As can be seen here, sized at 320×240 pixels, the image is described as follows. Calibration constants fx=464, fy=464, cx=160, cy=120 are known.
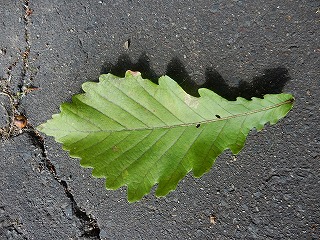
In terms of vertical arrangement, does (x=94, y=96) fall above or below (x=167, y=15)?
below

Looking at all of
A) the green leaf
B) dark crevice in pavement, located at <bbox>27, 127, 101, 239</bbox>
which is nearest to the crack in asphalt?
dark crevice in pavement, located at <bbox>27, 127, 101, 239</bbox>

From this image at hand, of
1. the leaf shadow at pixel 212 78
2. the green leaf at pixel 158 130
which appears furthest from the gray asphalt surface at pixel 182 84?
the green leaf at pixel 158 130

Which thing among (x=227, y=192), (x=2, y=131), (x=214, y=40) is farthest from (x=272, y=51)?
(x=2, y=131)

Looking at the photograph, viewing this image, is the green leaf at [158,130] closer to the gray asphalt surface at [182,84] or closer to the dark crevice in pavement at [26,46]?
the gray asphalt surface at [182,84]

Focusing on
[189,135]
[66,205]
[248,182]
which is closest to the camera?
[189,135]

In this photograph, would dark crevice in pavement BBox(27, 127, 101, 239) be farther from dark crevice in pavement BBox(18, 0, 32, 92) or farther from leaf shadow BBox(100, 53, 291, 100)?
leaf shadow BBox(100, 53, 291, 100)

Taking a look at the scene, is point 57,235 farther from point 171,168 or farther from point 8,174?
point 171,168
